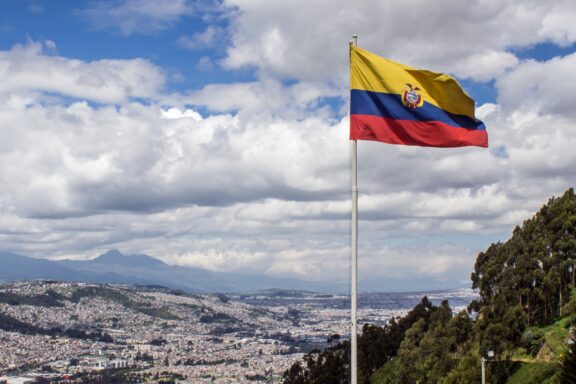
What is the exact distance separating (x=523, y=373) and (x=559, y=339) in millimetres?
4572

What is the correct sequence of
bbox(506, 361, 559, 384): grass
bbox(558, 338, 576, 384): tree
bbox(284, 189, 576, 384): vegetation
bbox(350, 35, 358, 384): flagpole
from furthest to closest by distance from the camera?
bbox(284, 189, 576, 384): vegetation
bbox(506, 361, 559, 384): grass
bbox(558, 338, 576, 384): tree
bbox(350, 35, 358, 384): flagpole

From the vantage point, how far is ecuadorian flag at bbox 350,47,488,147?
1700cm

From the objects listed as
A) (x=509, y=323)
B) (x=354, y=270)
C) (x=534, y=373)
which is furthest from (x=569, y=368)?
(x=509, y=323)

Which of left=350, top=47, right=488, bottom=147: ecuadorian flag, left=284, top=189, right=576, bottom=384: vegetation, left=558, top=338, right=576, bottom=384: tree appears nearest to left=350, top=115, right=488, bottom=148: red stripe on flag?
left=350, top=47, right=488, bottom=147: ecuadorian flag

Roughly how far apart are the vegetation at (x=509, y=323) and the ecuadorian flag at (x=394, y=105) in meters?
29.7

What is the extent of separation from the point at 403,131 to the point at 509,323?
1575 inches

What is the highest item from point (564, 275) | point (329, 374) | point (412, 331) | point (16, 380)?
point (564, 275)

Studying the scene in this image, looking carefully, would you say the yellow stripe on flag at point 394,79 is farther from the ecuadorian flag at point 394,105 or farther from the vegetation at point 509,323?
the vegetation at point 509,323

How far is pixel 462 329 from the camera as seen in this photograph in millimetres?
62938

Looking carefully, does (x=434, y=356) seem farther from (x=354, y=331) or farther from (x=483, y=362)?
(x=354, y=331)

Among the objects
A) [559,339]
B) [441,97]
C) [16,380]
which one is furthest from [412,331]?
[16,380]

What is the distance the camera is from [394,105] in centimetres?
1706

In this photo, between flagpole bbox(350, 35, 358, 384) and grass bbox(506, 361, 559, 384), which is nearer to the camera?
flagpole bbox(350, 35, 358, 384)

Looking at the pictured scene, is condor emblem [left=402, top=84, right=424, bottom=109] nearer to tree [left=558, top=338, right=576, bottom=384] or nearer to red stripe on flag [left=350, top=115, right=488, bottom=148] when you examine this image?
red stripe on flag [left=350, top=115, right=488, bottom=148]
